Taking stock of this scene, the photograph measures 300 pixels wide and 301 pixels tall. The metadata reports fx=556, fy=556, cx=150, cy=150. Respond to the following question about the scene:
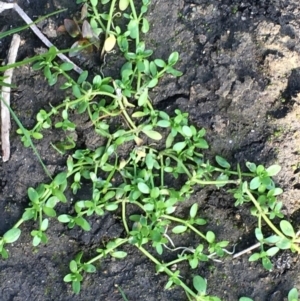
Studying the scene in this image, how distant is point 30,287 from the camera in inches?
64.9

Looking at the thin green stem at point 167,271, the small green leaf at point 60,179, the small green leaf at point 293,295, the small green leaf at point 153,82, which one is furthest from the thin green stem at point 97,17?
the small green leaf at point 293,295

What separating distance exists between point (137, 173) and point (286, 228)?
0.45m

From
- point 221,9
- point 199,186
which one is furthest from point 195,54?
point 199,186

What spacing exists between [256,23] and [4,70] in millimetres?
754

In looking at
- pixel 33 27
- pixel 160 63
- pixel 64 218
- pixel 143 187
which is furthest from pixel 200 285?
pixel 33 27

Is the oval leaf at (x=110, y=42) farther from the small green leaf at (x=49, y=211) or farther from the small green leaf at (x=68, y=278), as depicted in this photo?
the small green leaf at (x=68, y=278)

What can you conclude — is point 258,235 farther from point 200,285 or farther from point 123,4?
point 123,4

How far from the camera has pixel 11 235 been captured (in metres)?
1.62

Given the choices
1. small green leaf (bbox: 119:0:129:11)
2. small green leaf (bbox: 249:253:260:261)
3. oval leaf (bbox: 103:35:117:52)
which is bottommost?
small green leaf (bbox: 249:253:260:261)

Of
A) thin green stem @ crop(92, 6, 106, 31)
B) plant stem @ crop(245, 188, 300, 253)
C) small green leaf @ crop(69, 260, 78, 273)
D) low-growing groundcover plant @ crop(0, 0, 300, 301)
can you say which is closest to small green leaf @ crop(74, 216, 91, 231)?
low-growing groundcover plant @ crop(0, 0, 300, 301)

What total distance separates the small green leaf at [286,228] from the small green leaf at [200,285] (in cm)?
27

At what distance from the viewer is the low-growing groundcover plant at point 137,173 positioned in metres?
1.58

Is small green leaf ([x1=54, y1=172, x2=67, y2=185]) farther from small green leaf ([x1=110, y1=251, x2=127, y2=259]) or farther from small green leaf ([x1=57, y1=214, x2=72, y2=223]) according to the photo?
small green leaf ([x1=110, y1=251, x2=127, y2=259])

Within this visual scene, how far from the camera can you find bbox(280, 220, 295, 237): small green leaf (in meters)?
1.57
